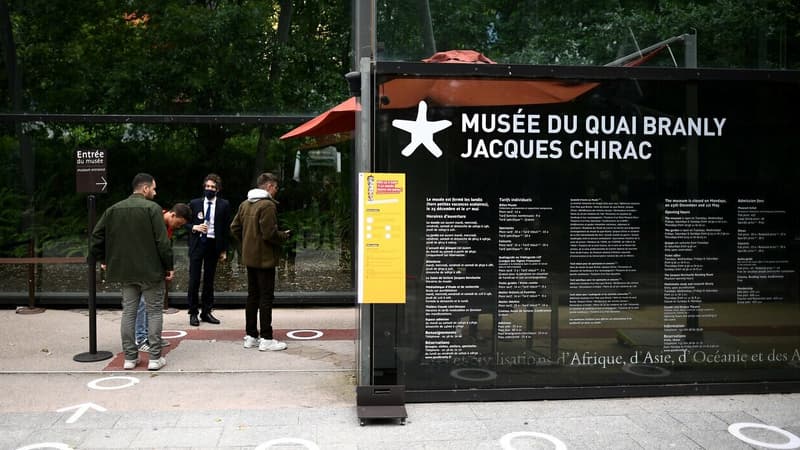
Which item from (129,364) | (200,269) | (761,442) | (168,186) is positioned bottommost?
(761,442)

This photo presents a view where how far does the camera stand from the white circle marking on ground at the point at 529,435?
4926mm

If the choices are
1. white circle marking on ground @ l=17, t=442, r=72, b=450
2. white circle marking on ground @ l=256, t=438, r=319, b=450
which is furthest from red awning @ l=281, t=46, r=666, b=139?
white circle marking on ground @ l=17, t=442, r=72, b=450

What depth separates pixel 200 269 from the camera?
29.8 feet

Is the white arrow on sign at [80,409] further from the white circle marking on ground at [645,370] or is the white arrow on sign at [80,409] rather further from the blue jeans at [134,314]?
the white circle marking on ground at [645,370]

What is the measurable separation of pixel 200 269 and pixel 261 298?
1758 millimetres

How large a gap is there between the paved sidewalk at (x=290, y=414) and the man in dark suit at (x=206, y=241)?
1.68 metres

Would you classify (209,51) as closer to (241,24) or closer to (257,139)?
(241,24)

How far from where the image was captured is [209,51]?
33.4 ft

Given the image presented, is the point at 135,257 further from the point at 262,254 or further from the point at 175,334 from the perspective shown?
the point at 175,334

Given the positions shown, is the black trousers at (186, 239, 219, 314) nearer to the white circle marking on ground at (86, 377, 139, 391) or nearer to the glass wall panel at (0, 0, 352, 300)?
the glass wall panel at (0, 0, 352, 300)

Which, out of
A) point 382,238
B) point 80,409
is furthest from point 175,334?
point 382,238

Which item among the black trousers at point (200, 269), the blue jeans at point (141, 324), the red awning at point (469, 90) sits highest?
the red awning at point (469, 90)

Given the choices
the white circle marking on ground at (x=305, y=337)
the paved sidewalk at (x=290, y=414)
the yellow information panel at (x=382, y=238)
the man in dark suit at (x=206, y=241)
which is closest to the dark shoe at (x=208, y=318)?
the man in dark suit at (x=206, y=241)

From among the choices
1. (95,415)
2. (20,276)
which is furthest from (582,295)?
(20,276)
